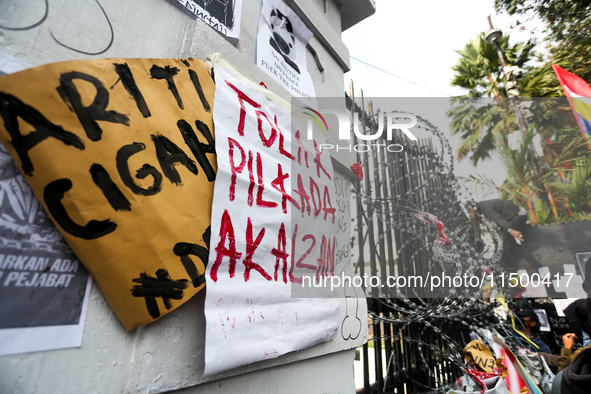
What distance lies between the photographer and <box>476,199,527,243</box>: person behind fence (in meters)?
5.27

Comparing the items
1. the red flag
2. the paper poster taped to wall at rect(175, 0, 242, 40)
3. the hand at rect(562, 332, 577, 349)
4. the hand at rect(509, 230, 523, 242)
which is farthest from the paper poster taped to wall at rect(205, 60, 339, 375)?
the red flag

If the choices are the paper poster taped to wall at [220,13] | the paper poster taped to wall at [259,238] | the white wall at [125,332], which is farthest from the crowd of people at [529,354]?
the paper poster taped to wall at [220,13]

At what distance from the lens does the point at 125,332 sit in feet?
3.40

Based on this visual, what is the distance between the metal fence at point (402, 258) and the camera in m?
3.01

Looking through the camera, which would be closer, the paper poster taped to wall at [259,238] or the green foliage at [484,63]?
the paper poster taped to wall at [259,238]

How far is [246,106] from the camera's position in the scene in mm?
1598

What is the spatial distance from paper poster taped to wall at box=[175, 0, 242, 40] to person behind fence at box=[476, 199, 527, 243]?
16.4ft

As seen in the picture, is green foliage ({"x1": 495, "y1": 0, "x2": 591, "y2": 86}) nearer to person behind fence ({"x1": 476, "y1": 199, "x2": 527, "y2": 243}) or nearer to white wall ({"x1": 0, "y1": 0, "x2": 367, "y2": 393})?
person behind fence ({"x1": 476, "y1": 199, "x2": 527, "y2": 243})

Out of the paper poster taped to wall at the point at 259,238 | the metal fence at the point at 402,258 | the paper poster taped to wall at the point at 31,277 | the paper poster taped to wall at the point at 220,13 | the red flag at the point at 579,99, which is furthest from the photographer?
the red flag at the point at 579,99

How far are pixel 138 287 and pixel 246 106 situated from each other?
104 cm

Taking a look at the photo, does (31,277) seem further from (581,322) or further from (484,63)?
(484,63)

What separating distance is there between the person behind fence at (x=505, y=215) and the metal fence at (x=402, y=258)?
1.18m

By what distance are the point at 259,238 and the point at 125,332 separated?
2.21ft

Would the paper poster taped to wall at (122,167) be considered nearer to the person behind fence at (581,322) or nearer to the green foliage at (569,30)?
the person behind fence at (581,322)
